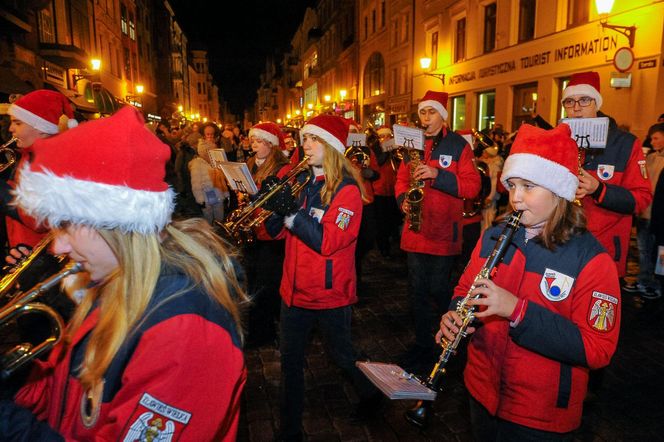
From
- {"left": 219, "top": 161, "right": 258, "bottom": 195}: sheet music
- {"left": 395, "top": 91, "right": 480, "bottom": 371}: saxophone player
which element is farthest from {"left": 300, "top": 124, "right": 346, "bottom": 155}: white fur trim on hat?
{"left": 395, "top": 91, "right": 480, "bottom": 371}: saxophone player

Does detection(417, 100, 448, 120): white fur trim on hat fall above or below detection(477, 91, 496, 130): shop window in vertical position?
below

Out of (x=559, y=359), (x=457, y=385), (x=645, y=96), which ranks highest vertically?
(x=645, y=96)

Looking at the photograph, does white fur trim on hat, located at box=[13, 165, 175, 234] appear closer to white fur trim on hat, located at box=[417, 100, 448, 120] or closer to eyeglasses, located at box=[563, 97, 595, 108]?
eyeglasses, located at box=[563, 97, 595, 108]

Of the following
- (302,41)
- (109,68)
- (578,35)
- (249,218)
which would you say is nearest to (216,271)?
(249,218)

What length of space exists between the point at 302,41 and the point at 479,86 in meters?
51.0

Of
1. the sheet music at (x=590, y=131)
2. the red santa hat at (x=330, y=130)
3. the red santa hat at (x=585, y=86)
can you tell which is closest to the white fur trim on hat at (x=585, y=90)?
the red santa hat at (x=585, y=86)

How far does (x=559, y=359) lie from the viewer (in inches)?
77.1

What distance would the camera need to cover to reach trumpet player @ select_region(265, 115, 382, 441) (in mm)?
3117

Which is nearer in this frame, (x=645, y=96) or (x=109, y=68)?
(x=645, y=96)

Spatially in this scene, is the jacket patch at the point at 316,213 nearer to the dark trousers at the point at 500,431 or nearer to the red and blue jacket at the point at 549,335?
the red and blue jacket at the point at 549,335

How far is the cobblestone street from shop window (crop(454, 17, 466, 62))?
1578cm

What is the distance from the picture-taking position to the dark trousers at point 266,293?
4.98 m

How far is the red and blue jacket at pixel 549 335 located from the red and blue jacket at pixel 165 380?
1.22 metres

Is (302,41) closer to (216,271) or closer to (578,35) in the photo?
(578,35)
